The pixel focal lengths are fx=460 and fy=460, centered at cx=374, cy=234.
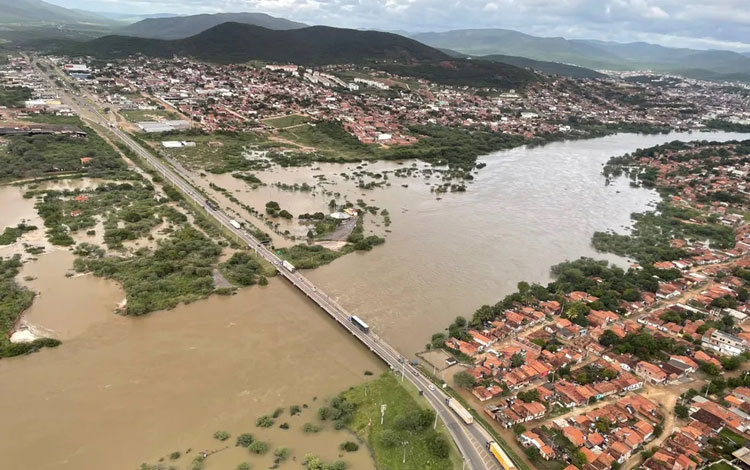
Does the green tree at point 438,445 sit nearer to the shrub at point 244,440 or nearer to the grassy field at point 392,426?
the grassy field at point 392,426

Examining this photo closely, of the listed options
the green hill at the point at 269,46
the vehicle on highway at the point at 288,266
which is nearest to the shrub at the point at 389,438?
the vehicle on highway at the point at 288,266

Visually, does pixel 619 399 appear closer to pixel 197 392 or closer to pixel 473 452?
pixel 473 452

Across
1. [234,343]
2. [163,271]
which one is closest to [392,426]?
[234,343]

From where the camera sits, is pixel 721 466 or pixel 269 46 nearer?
pixel 721 466

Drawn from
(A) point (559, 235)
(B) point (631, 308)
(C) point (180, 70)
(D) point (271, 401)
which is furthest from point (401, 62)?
(D) point (271, 401)

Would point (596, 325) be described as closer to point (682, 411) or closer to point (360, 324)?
point (682, 411)
